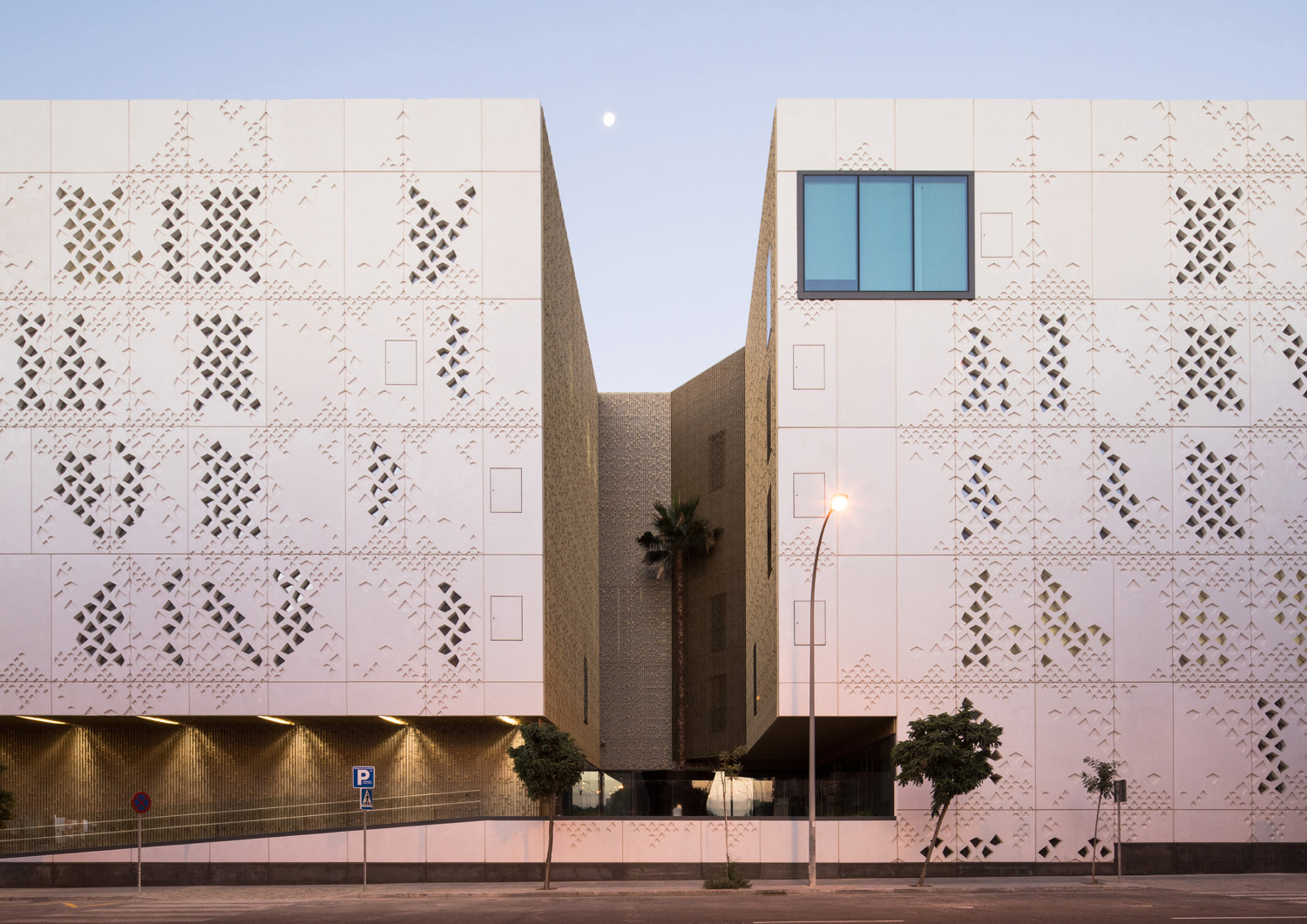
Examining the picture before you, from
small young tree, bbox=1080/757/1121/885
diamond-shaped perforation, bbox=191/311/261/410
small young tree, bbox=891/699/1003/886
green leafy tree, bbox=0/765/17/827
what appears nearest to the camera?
small young tree, bbox=891/699/1003/886

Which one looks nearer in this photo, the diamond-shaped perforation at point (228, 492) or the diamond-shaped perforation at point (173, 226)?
the diamond-shaped perforation at point (228, 492)

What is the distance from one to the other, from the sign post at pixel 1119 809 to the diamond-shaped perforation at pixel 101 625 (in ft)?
81.0

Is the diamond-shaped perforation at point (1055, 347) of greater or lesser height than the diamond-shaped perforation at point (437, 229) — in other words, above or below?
below

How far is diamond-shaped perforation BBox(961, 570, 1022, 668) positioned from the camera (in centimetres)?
3023

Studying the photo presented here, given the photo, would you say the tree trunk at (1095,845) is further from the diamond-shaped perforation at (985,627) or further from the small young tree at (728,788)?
the small young tree at (728,788)

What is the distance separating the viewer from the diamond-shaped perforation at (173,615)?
30.0 m

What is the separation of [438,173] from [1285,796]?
2710 centimetres

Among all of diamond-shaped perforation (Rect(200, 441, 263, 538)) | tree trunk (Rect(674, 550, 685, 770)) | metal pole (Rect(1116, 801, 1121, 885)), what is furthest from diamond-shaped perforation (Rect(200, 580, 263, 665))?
tree trunk (Rect(674, 550, 685, 770))

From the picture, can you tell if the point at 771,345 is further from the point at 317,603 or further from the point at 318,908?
the point at 318,908

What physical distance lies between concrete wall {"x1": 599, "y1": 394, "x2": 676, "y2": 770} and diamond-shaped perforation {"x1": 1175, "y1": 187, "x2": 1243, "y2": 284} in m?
33.3

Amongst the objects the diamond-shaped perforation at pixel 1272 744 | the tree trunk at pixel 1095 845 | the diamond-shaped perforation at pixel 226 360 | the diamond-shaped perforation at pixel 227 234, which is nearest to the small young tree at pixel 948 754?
the tree trunk at pixel 1095 845

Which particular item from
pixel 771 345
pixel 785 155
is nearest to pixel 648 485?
pixel 771 345

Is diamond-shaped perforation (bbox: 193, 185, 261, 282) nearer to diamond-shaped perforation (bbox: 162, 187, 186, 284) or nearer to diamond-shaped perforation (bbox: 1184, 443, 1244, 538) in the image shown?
diamond-shaped perforation (bbox: 162, 187, 186, 284)

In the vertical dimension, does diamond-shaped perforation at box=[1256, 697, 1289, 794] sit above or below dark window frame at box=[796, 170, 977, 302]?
below
